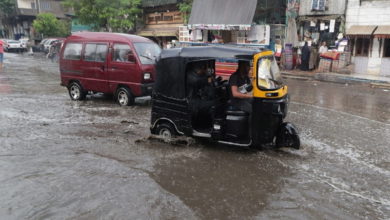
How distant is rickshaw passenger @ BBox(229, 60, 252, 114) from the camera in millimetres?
6141

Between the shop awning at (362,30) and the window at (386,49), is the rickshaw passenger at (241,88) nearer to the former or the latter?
the shop awning at (362,30)

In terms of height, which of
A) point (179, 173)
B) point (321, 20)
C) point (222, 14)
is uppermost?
point (222, 14)

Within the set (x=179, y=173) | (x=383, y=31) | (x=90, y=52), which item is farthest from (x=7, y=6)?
(x=179, y=173)

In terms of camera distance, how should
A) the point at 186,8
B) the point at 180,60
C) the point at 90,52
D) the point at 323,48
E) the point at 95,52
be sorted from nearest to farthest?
1. the point at 180,60
2. the point at 95,52
3. the point at 90,52
4. the point at 323,48
5. the point at 186,8

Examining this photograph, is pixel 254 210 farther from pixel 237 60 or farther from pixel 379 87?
pixel 379 87

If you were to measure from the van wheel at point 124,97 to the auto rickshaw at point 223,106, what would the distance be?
348 centimetres

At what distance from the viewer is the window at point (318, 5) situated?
764 inches

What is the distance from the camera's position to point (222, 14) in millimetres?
22016

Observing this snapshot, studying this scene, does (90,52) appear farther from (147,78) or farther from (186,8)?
(186,8)

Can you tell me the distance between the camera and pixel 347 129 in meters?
8.27

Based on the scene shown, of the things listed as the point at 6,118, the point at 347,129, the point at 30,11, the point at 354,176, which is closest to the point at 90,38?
the point at 6,118

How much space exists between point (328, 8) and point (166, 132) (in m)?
15.9

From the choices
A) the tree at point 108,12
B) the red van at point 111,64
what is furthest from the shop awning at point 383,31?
the tree at point 108,12

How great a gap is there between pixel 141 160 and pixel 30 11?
186ft
